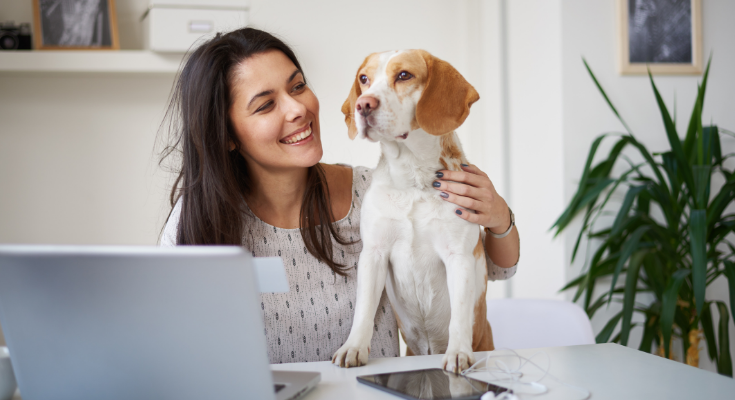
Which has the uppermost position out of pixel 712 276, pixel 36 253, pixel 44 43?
pixel 44 43

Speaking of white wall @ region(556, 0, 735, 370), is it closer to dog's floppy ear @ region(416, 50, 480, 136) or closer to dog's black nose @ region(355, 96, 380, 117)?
dog's floppy ear @ region(416, 50, 480, 136)

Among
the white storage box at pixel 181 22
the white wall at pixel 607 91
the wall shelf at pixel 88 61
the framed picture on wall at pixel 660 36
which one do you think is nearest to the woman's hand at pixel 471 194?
the white wall at pixel 607 91

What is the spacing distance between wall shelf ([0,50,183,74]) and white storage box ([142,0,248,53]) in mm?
71

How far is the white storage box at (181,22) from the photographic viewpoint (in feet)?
8.03

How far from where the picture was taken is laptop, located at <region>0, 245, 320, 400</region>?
48 centimetres

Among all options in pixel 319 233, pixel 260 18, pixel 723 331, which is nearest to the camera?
pixel 319 233

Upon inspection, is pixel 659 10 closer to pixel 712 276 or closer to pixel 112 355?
pixel 712 276

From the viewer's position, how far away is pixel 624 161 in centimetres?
227

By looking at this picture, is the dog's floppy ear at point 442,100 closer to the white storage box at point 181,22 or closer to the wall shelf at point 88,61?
the white storage box at point 181,22

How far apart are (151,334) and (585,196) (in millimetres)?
1860

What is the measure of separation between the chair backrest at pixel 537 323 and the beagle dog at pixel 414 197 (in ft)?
1.04

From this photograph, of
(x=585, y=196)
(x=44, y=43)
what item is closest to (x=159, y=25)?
(x=44, y=43)

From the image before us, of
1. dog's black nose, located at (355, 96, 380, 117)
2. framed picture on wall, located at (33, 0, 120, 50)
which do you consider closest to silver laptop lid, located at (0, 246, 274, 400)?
dog's black nose, located at (355, 96, 380, 117)

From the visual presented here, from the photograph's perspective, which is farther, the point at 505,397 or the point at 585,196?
the point at 585,196
